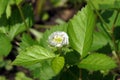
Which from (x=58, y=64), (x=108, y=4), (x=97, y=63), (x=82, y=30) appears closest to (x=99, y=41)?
(x=108, y=4)

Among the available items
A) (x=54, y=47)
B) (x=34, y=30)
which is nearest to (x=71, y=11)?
(x=34, y=30)

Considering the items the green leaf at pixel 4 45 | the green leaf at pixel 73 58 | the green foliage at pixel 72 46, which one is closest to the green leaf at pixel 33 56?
the green foliage at pixel 72 46

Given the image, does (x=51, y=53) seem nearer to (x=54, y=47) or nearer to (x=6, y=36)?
(x=54, y=47)

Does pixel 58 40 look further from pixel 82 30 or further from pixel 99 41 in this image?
pixel 99 41

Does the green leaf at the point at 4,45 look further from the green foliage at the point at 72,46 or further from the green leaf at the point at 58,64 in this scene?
the green leaf at the point at 58,64

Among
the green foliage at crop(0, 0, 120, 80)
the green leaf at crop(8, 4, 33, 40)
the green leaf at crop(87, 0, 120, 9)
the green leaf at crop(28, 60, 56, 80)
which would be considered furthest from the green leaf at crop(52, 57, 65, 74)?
the green leaf at crop(8, 4, 33, 40)
